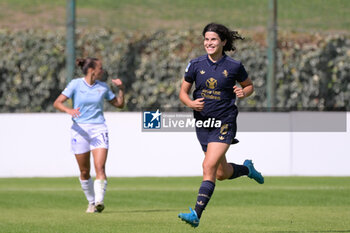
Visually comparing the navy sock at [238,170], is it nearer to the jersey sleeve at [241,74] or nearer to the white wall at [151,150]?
the jersey sleeve at [241,74]

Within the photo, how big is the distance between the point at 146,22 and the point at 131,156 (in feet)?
45.7

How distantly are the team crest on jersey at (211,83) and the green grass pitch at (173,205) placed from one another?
64.0 inches

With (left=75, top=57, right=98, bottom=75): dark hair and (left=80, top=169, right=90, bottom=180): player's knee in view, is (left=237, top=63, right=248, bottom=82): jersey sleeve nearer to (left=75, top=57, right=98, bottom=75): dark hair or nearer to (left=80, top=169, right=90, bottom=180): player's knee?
(left=75, top=57, right=98, bottom=75): dark hair

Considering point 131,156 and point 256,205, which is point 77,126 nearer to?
point 256,205

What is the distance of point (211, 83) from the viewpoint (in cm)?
884

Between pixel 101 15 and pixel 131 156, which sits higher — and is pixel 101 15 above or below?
above

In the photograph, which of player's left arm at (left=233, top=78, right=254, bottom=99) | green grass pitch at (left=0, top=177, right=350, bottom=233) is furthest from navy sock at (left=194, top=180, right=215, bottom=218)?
player's left arm at (left=233, top=78, right=254, bottom=99)

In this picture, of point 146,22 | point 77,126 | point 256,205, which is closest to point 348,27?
point 146,22

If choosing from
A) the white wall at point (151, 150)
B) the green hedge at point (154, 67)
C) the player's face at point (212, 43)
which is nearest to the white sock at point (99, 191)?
the player's face at point (212, 43)

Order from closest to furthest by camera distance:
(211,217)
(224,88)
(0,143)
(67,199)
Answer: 1. (224,88)
2. (211,217)
3. (67,199)
4. (0,143)

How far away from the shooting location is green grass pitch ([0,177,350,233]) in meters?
9.87

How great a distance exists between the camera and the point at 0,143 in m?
17.6

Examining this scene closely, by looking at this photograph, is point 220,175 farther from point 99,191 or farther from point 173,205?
point 173,205

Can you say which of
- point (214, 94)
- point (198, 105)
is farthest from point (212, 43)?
point (198, 105)
